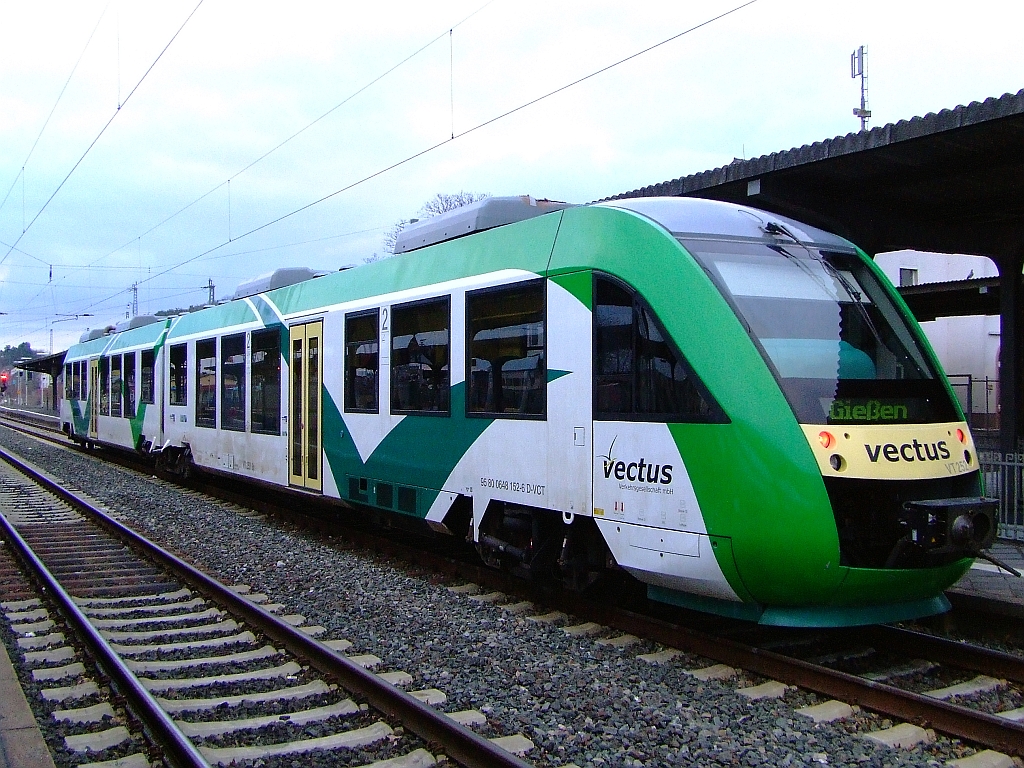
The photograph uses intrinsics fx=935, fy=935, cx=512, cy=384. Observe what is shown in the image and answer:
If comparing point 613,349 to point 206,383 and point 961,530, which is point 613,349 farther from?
point 206,383

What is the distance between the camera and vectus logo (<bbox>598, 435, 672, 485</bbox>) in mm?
5824

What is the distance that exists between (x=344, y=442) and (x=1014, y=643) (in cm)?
651

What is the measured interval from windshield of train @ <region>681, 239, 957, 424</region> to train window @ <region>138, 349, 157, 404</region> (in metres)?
14.2

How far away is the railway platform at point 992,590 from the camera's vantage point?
6.52 metres

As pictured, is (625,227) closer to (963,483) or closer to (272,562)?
(963,483)

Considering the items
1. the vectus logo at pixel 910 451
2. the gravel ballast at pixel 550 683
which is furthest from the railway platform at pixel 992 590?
the gravel ballast at pixel 550 683

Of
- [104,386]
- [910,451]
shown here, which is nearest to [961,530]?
[910,451]

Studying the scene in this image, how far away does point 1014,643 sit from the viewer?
639 centimetres

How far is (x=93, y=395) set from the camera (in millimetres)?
23594

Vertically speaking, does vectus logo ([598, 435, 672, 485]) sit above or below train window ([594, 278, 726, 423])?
below

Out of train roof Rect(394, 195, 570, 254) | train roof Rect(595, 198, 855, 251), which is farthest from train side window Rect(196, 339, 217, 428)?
train roof Rect(595, 198, 855, 251)

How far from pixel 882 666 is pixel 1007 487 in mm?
4765

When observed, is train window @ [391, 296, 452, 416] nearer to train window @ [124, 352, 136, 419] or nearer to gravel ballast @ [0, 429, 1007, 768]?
gravel ballast @ [0, 429, 1007, 768]

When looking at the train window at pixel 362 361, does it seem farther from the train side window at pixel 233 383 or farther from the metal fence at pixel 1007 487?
the metal fence at pixel 1007 487
